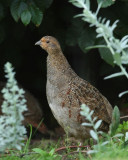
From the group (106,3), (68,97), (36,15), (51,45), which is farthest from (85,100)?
(36,15)

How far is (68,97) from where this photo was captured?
189 inches

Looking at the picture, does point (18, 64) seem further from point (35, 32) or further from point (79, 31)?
point (79, 31)

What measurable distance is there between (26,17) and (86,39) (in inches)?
43.9

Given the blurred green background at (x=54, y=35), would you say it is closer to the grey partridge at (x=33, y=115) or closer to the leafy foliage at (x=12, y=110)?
the grey partridge at (x=33, y=115)

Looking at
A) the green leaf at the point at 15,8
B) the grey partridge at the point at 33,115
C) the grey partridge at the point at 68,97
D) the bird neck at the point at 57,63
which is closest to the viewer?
the grey partridge at the point at 68,97

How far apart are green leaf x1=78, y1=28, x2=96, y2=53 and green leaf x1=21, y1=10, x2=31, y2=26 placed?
103cm

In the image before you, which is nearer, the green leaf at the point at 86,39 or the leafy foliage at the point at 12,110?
the leafy foliage at the point at 12,110

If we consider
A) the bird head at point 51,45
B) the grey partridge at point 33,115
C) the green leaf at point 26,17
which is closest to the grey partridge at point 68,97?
the bird head at point 51,45

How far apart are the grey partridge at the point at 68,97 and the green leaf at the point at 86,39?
0.89 m

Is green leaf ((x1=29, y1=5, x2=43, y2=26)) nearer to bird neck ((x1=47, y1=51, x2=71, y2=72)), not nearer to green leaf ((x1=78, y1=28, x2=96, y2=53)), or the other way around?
bird neck ((x1=47, y1=51, x2=71, y2=72))

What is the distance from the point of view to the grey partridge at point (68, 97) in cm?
479

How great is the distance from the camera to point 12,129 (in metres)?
2.80

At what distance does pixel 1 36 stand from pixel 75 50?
1.98 meters

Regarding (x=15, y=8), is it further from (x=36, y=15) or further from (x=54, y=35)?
(x=54, y=35)
